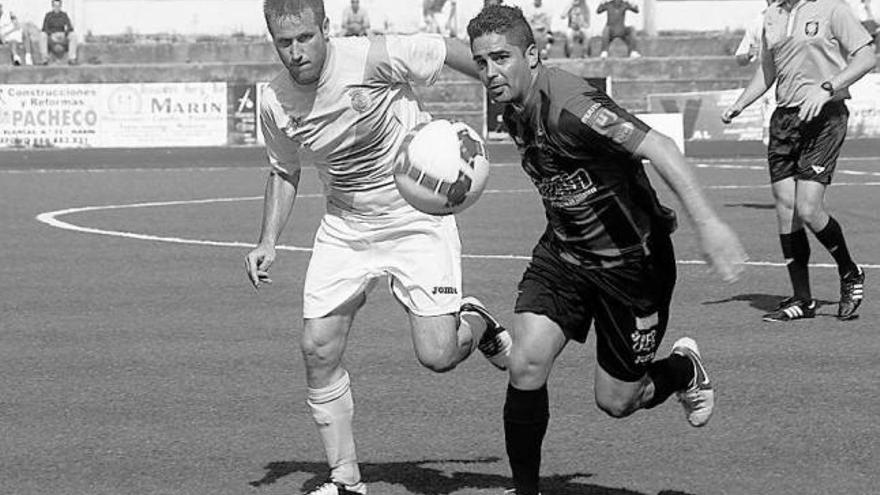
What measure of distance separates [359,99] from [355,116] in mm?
75

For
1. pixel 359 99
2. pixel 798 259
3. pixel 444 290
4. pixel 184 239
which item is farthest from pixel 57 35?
pixel 444 290

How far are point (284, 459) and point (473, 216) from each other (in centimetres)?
1099

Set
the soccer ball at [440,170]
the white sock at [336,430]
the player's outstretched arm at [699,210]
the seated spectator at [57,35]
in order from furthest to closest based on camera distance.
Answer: the seated spectator at [57,35]
the white sock at [336,430]
the soccer ball at [440,170]
the player's outstretched arm at [699,210]

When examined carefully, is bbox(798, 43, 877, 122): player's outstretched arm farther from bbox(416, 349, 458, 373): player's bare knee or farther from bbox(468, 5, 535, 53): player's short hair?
bbox(468, 5, 535, 53): player's short hair

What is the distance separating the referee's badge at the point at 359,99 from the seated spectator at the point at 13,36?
3451 cm

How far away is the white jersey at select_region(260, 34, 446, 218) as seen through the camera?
7.04m

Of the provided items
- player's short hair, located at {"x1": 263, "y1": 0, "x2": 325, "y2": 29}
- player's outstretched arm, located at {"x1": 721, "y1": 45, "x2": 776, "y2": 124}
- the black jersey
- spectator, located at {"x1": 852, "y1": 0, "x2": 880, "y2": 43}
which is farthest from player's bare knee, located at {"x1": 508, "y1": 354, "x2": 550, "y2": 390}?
spectator, located at {"x1": 852, "y1": 0, "x2": 880, "y2": 43}

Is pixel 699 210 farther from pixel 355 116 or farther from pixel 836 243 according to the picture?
pixel 836 243

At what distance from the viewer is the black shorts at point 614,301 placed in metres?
6.63

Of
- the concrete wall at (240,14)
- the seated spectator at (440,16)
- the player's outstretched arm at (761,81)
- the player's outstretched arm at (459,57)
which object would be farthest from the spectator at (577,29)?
the player's outstretched arm at (459,57)

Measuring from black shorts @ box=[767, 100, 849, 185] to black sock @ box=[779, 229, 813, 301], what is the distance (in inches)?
17.0

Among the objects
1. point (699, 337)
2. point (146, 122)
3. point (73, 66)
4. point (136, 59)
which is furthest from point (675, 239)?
point (136, 59)

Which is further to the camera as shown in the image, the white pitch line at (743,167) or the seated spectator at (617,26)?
the seated spectator at (617,26)

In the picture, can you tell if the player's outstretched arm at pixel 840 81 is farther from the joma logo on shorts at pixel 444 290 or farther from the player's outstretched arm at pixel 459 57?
the joma logo on shorts at pixel 444 290
